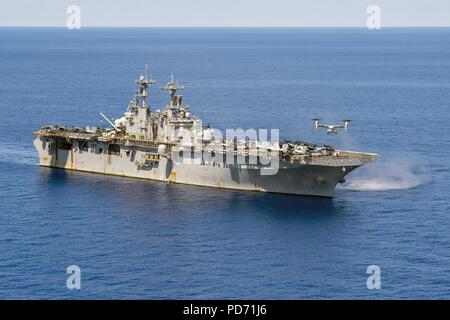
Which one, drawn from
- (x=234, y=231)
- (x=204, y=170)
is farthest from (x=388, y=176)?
(x=234, y=231)

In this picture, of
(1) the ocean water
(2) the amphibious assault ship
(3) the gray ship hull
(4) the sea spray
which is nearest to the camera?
(1) the ocean water

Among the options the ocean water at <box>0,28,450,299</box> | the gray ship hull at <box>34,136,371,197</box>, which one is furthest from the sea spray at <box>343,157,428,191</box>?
the gray ship hull at <box>34,136,371,197</box>

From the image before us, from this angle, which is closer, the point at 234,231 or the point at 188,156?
the point at 234,231

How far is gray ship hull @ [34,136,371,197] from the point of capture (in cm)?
7525

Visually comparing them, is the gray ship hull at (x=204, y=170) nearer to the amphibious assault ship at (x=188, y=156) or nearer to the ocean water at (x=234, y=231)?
the amphibious assault ship at (x=188, y=156)

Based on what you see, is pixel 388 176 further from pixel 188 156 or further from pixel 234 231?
pixel 234 231

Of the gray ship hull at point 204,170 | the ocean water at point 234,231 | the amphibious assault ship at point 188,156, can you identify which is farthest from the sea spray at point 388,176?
the gray ship hull at point 204,170

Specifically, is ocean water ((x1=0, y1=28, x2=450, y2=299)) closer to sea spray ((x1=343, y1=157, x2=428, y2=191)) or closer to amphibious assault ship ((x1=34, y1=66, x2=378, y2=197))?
sea spray ((x1=343, y1=157, x2=428, y2=191))

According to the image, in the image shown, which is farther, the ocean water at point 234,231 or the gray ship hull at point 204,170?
the gray ship hull at point 204,170

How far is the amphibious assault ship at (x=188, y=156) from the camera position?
7556 cm

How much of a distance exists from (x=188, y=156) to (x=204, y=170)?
210cm

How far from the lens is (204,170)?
80.4m

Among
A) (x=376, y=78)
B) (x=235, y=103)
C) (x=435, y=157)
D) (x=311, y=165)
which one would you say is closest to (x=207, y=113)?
(x=235, y=103)

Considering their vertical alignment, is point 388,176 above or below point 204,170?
below
